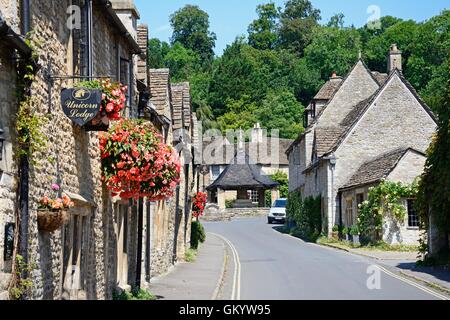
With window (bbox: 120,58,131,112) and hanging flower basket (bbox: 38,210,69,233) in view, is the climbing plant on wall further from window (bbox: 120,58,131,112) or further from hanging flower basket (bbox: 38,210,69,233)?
hanging flower basket (bbox: 38,210,69,233)

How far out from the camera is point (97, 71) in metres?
14.3

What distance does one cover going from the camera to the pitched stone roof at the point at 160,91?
85.4ft

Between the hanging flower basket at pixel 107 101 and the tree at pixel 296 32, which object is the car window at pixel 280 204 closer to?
the hanging flower basket at pixel 107 101

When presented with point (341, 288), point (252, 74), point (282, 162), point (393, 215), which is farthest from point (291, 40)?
point (341, 288)

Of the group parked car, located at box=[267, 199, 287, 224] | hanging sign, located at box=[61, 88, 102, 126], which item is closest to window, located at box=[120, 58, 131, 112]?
hanging sign, located at box=[61, 88, 102, 126]

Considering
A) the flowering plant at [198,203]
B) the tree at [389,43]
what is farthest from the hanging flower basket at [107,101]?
the tree at [389,43]

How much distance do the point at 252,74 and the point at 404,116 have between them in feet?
220

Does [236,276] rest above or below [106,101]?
below

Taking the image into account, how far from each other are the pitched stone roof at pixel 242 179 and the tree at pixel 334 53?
26.3 m

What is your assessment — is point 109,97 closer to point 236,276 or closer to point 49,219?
point 49,219

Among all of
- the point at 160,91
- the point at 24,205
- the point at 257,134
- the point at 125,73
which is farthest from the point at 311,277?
the point at 257,134

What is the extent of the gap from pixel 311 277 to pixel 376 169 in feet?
58.4

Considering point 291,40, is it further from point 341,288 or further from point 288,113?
point 341,288

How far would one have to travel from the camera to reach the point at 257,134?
9725 cm
